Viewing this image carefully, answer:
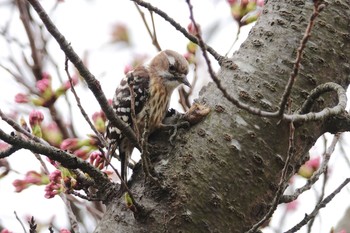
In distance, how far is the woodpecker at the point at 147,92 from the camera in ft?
11.1

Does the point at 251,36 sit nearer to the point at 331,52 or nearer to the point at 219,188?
the point at 331,52

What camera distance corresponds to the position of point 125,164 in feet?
10.3

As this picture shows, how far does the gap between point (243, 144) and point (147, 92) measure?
157 cm

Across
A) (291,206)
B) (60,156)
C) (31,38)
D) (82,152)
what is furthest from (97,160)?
(291,206)

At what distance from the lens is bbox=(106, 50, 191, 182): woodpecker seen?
3.38m

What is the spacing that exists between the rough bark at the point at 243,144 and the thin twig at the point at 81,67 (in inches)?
9.1

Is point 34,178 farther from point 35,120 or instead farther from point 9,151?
point 9,151

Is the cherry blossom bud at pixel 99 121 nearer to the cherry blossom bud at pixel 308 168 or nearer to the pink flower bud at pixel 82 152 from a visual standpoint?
the pink flower bud at pixel 82 152

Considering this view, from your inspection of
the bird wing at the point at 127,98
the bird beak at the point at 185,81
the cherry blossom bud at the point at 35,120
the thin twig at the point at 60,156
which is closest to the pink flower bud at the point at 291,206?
the bird beak at the point at 185,81

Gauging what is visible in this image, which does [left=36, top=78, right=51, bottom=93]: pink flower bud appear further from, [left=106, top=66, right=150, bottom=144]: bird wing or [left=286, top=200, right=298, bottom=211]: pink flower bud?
[left=286, top=200, right=298, bottom=211]: pink flower bud

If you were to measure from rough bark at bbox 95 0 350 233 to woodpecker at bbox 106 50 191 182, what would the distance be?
62cm

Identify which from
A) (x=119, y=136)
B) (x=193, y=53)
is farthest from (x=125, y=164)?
(x=193, y=53)

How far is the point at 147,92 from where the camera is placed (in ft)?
12.6

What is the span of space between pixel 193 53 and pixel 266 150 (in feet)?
4.39
